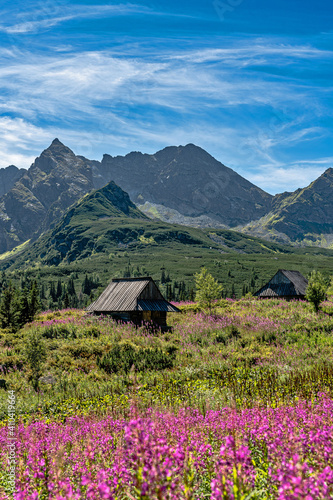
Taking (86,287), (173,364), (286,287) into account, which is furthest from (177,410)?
(86,287)

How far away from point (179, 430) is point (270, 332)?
812 inches

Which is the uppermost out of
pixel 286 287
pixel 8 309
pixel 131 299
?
pixel 286 287

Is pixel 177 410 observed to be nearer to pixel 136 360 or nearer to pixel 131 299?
pixel 136 360

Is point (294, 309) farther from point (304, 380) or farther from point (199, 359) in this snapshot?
point (304, 380)

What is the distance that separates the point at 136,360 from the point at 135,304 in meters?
13.0

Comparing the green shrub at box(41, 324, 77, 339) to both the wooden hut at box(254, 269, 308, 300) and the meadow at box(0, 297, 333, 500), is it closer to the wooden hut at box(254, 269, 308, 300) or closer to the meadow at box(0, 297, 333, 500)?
the meadow at box(0, 297, 333, 500)

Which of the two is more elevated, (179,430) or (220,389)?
(179,430)

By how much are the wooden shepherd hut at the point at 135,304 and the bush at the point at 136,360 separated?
380 inches

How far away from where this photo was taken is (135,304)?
32469 millimetres

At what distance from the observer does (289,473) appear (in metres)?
2.84

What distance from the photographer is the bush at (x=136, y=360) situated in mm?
18938

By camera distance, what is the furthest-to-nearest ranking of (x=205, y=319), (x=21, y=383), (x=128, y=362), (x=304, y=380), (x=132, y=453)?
1. (x=205, y=319)
2. (x=128, y=362)
3. (x=21, y=383)
4. (x=304, y=380)
5. (x=132, y=453)

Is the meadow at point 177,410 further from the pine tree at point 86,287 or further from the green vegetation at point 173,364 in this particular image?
the pine tree at point 86,287

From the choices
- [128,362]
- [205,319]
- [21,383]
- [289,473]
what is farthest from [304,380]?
[205,319]
